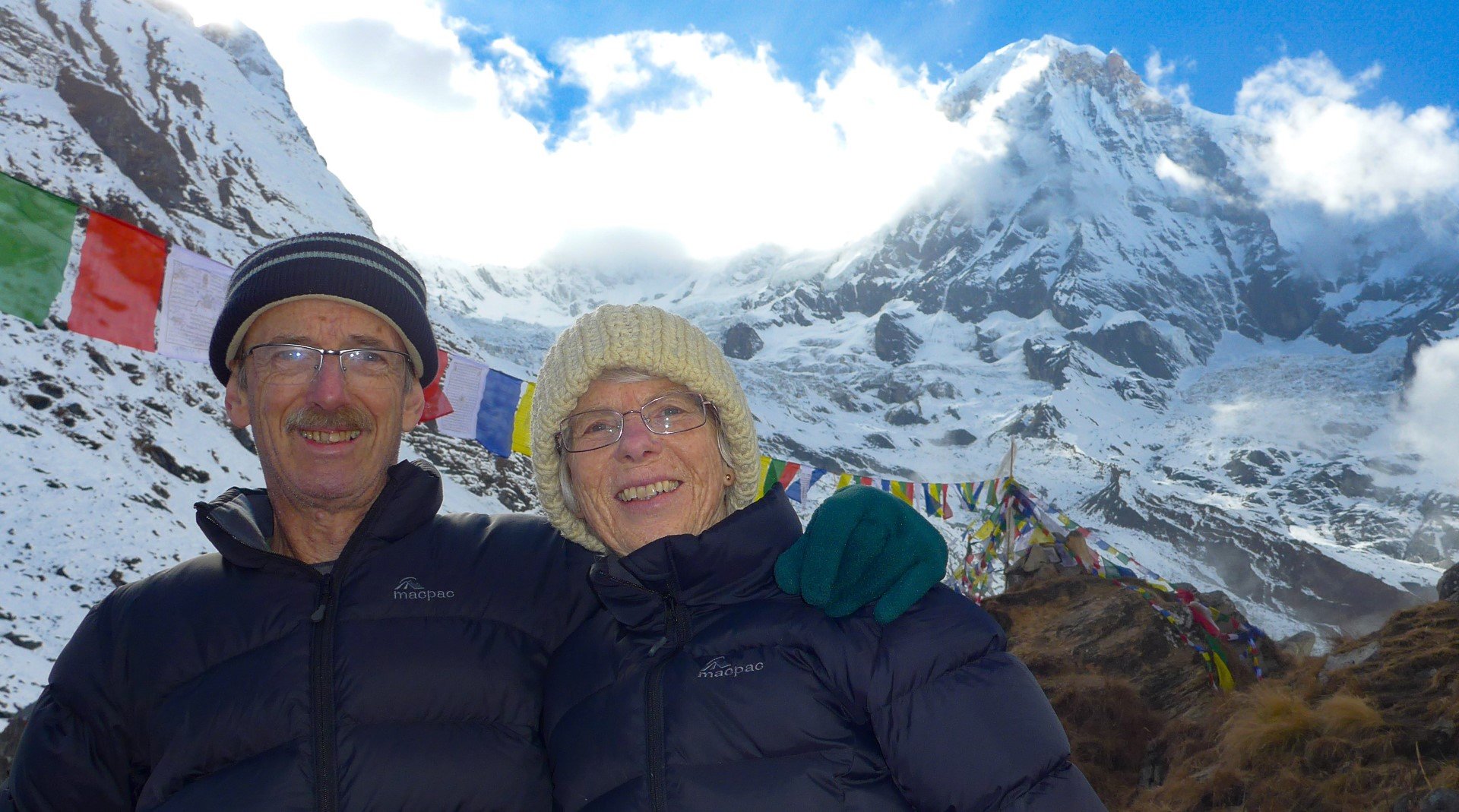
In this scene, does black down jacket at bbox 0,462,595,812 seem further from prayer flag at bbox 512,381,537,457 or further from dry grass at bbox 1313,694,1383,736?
prayer flag at bbox 512,381,537,457

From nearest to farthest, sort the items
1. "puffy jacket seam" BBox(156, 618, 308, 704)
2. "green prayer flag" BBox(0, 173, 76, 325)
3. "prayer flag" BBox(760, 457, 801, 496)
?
"puffy jacket seam" BBox(156, 618, 308, 704) → "green prayer flag" BBox(0, 173, 76, 325) → "prayer flag" BBox(760, 457, 801, 496)

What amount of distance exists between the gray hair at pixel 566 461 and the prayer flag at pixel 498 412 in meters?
9.32

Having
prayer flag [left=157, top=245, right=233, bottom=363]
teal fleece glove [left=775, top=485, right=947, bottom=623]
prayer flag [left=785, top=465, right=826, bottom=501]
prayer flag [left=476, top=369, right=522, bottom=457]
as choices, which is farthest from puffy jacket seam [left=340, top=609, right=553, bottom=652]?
prayer flag [left=785, top=465, right=826, bottom=501]

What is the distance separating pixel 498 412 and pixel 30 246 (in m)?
5.80

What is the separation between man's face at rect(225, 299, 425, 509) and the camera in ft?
8.38

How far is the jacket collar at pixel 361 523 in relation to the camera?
2375 mm

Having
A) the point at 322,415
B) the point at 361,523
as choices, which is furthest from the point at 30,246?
the point at 361,523

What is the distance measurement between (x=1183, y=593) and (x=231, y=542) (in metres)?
11.6

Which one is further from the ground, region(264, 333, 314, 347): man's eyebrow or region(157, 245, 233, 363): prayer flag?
region(157, 245, 233, 363): prayer flag

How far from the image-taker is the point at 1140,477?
514 ft

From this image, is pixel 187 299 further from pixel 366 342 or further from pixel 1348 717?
Result: pixel 1348 717

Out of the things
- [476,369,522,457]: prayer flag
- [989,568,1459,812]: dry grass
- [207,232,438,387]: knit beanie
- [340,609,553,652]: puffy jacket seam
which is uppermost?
[476,369,522,457]: prayer flag

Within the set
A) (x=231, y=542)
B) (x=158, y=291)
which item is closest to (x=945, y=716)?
(x=231, y=542)

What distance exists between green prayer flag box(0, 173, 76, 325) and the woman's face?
21.3ft
